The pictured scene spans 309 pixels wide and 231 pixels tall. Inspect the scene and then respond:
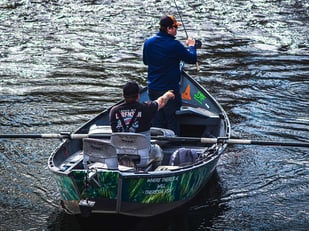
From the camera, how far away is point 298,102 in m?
16.3

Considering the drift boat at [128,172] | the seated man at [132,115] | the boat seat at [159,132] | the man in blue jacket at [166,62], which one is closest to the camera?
the drift boat at [128,172]

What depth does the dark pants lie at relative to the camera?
11781 mm

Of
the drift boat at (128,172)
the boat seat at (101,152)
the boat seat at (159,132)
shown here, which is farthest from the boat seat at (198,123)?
the boat seat at (101,152)

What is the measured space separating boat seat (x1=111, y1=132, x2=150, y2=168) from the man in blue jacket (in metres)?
1.93

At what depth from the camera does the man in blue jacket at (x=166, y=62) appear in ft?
37.3

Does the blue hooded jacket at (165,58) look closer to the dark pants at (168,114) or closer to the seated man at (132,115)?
the dark pants at (168,114)

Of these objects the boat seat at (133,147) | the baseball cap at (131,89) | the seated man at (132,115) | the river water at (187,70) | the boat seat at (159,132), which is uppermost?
the baseball cap at (131,89)

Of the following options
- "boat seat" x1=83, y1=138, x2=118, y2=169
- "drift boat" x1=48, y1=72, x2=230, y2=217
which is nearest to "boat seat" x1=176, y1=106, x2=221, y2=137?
"drift boat" x1=48, y1=72, x2=230, y2=217

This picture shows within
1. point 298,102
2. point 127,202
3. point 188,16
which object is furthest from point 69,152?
point 188,16

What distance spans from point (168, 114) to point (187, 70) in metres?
7.50

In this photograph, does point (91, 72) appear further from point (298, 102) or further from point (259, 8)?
point (259, 8)

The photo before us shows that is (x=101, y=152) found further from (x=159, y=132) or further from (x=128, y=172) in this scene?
(x=159, y=132)

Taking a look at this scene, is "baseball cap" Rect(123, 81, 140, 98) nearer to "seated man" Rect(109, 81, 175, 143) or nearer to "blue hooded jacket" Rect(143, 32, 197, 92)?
"seated man" Rect(109, 81, 175, 143)

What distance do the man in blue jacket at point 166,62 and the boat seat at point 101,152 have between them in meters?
2.54
